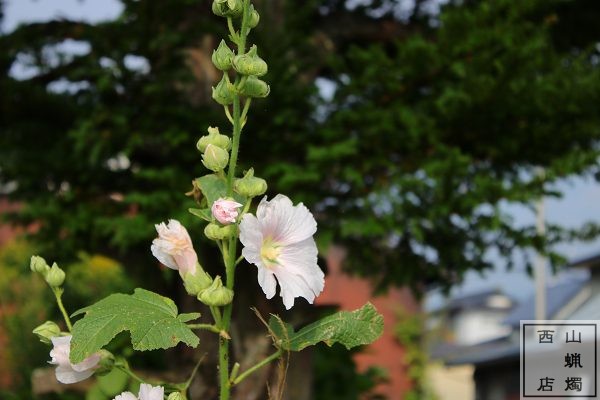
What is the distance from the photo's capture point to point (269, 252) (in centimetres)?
145

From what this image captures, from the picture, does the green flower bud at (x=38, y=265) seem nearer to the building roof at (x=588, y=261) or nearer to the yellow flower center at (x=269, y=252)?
the yellow flower center at (x=269, y=252)

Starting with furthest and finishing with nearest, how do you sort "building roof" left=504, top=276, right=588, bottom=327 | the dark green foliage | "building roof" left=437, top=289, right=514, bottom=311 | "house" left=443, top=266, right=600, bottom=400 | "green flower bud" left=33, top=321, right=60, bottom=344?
"building roof" left=437, top=289, right=514, bottom=311, "building roof" left=504, top=276, right=588, bottom=327, "house" left=443, top=266, right=600, bottom=400, the dark green foliage, "green flower bud" left=33, top=321, right=60, bottom=344

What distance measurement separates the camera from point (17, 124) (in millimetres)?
5781

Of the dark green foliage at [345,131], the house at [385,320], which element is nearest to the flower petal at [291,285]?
the dark green foliage at [345,131]

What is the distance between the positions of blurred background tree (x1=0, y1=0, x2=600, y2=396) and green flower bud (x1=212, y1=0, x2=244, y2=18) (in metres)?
3.49

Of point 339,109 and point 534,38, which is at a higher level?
point 534,38

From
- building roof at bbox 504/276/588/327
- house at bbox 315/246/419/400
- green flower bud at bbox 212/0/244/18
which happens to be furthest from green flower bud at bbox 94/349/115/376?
house at bbox 315/246/419/400

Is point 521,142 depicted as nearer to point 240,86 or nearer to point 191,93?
point 191,93

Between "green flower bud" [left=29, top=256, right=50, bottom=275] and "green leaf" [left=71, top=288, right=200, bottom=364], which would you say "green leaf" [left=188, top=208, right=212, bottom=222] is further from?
"green flower bud" [left=29, top=256, right=50, bottom=275]

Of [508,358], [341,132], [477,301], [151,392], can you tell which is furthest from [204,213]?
[477,301]

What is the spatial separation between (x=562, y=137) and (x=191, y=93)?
2.43 meters

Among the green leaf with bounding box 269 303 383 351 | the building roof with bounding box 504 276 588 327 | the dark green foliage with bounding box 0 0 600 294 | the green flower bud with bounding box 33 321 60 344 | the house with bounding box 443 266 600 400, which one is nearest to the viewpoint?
the green leaf with bounding box 269 303 383 351

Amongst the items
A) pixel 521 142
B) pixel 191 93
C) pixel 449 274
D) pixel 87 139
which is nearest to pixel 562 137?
pixel 521 142

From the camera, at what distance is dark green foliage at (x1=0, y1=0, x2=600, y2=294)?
199 inches
